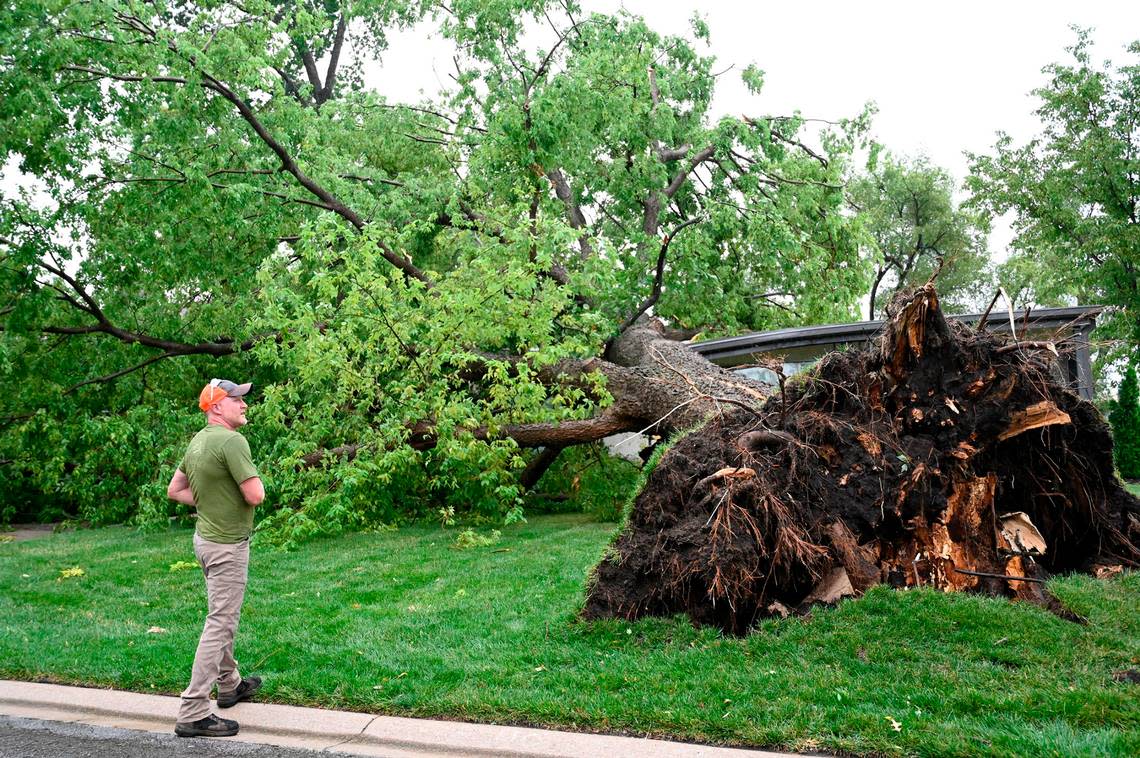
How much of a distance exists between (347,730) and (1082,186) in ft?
76.0

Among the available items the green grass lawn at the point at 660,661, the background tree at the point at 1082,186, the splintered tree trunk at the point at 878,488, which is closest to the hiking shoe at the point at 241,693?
the green grass lawn at the point at 660,661

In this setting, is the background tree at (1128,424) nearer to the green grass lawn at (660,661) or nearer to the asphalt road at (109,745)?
the green grass lawn at (660,661)

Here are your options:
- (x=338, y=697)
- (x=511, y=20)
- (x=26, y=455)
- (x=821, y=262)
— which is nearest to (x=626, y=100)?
(x=511, y=20)

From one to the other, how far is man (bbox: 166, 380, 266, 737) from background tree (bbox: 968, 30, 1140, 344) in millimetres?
21523

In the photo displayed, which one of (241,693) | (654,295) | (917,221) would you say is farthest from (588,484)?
(917,221)

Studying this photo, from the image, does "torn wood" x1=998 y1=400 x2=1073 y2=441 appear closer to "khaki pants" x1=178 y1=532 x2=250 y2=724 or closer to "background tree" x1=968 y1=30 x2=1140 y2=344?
"khaki pants" x1=178 y1=532 x2=250 y2=724

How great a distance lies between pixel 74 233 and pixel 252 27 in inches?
155

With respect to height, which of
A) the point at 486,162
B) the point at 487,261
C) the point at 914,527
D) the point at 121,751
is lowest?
the point at 121,751

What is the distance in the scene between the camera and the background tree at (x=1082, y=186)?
21406 mm

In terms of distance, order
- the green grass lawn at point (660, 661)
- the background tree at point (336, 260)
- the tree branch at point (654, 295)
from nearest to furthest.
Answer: the green grass lawn at point (660, 661) → the background tree at point (336, 260) → the tree branch at point (654, 295)

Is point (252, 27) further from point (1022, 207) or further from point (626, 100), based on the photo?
point (1022, 207)

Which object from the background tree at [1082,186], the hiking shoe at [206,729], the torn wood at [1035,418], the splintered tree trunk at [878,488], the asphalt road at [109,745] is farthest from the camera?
the background tree at [1082,186]

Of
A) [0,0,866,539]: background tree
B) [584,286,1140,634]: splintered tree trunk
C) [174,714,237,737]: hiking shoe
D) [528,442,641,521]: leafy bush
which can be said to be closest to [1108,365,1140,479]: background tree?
[0,0,866,539]: background tree

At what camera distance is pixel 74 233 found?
1266cm
